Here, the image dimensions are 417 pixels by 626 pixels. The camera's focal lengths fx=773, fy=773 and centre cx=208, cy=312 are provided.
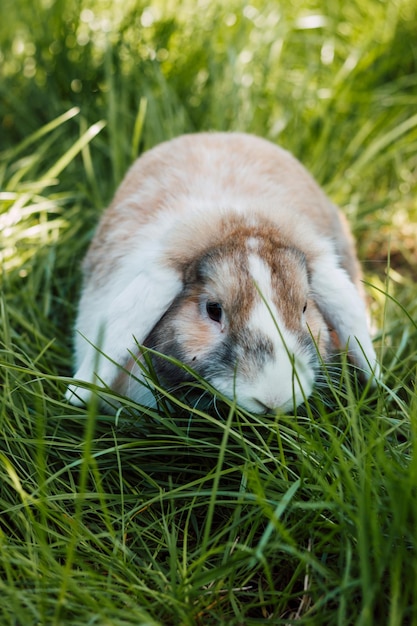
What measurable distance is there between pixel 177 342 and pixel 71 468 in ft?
1.98

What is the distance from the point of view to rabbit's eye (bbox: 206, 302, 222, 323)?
285 cm

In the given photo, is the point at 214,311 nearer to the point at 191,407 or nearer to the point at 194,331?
the point at 194,331

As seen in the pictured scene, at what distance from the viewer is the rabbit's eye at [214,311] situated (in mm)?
2850

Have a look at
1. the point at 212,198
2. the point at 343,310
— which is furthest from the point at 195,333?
A: the point at 212,198

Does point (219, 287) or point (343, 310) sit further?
point (343, 310)

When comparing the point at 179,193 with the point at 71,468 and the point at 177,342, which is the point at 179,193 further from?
the point at 71,468

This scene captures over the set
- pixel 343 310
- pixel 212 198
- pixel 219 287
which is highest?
pixel 212 198

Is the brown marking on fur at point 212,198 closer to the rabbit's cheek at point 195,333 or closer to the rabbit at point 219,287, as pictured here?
the rabbit at point 219,287

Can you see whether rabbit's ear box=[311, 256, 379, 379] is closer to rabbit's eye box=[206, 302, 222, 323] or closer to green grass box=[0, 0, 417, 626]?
green grass box=[0, 0, 417, 626]

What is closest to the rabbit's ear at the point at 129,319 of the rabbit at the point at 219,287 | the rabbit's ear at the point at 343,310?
the rabbit at the point at 219,287

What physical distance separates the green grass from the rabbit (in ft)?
0.52

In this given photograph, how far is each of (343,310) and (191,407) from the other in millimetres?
743

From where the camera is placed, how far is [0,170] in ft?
14.8

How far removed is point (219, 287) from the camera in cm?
285
